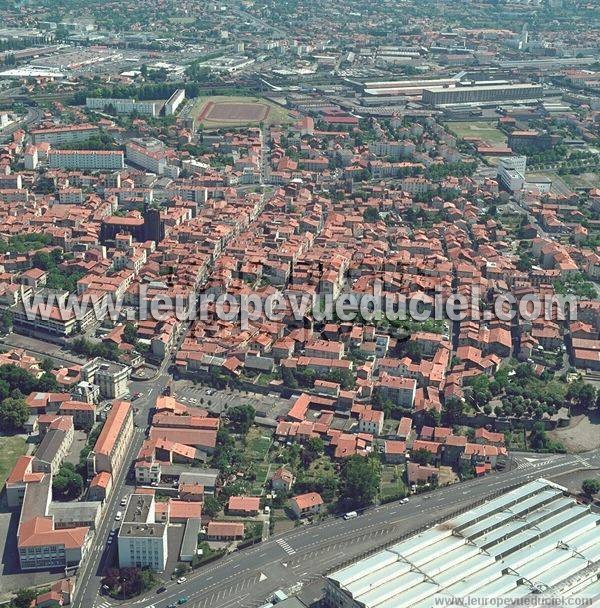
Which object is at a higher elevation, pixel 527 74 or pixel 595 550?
pixel 527 74

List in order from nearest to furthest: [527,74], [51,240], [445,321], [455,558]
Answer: [455,558]
[445,321]
[51,240]
[527,74]

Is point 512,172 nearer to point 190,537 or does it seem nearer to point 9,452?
point 9,452

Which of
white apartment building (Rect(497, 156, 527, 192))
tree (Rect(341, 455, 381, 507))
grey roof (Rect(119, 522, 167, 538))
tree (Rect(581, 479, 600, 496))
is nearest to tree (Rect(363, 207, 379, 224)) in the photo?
white apartment building (Rect(497, 156, 527, 192))

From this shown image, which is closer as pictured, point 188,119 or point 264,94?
point 188,119

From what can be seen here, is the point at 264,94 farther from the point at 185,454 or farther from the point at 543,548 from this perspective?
the point at 543,548

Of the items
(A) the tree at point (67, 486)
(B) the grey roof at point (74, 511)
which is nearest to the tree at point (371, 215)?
(A) the tree at point (67, 486)

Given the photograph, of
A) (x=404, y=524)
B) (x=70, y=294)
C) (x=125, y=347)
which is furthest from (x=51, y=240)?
(x=404, y=524)

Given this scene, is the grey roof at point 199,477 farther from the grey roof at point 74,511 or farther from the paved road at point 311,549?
the paved road at point 311,549
